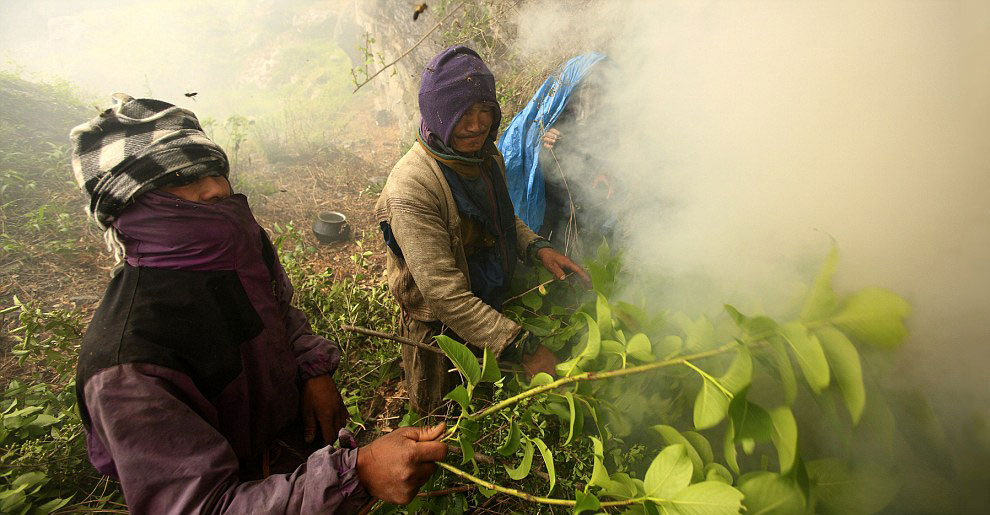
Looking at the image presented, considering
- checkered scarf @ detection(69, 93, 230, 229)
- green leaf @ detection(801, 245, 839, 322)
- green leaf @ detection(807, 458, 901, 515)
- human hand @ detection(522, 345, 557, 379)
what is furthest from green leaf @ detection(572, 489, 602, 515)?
checkered scarf @ detection(69, 93, 230, 229)

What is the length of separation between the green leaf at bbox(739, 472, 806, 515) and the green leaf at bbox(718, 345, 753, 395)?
6.5 inches

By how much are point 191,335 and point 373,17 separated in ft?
29.8

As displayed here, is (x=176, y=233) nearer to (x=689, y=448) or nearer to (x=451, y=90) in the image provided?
(x=451, y=90)

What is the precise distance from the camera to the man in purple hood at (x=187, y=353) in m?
0.89

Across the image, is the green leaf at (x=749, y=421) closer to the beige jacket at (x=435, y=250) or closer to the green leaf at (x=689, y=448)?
the green leaf at (x=689, y=448)

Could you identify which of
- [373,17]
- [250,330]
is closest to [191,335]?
[250,330]

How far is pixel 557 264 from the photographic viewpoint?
198 centimetres

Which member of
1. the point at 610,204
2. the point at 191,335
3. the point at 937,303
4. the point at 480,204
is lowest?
the point at 610,204

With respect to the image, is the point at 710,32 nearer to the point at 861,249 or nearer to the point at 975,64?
the point at 975,64

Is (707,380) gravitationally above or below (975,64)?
below

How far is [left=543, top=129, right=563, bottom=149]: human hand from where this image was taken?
9.49 ft

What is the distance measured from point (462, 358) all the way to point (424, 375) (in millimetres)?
1251

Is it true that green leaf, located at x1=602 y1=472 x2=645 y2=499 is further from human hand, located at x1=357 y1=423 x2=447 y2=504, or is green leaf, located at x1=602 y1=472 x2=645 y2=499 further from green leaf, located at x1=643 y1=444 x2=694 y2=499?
human hand, located at x1=357 y1=423 x2=447 y2=504

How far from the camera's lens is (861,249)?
988 millimetres
